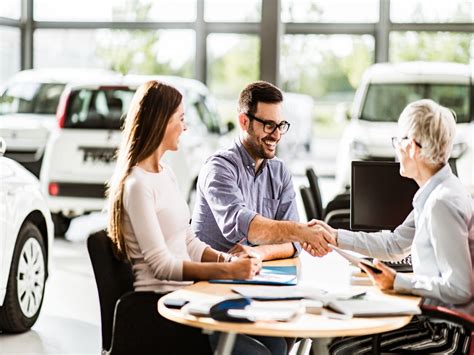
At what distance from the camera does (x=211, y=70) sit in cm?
1359

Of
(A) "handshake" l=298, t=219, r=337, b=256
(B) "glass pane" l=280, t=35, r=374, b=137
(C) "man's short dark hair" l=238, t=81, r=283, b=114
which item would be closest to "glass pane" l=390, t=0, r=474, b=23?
(B) "glass pane" l=280, t=35, r=374, b=137

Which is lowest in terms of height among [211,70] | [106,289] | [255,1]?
[106,289]

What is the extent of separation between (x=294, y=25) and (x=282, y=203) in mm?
8822

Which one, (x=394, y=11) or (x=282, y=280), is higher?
(x=394, y=11)

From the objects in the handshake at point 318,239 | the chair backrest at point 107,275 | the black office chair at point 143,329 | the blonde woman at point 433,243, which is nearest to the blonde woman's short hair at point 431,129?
the blonde woman at point 433,243

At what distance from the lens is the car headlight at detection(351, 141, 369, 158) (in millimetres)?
9961

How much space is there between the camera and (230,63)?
1338 centimetres

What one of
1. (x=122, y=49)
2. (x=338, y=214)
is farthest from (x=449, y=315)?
(x=122, y=49)

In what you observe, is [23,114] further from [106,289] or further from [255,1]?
[106,289]

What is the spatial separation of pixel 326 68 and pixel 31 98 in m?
4.42

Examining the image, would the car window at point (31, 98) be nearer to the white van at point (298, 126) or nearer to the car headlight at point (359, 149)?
the car headlight at point (359, 149)

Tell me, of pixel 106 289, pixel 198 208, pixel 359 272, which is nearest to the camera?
pixel 106 289

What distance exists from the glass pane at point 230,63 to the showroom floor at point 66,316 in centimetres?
504

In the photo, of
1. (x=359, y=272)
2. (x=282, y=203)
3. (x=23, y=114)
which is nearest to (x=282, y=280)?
(x=359, y=272)
